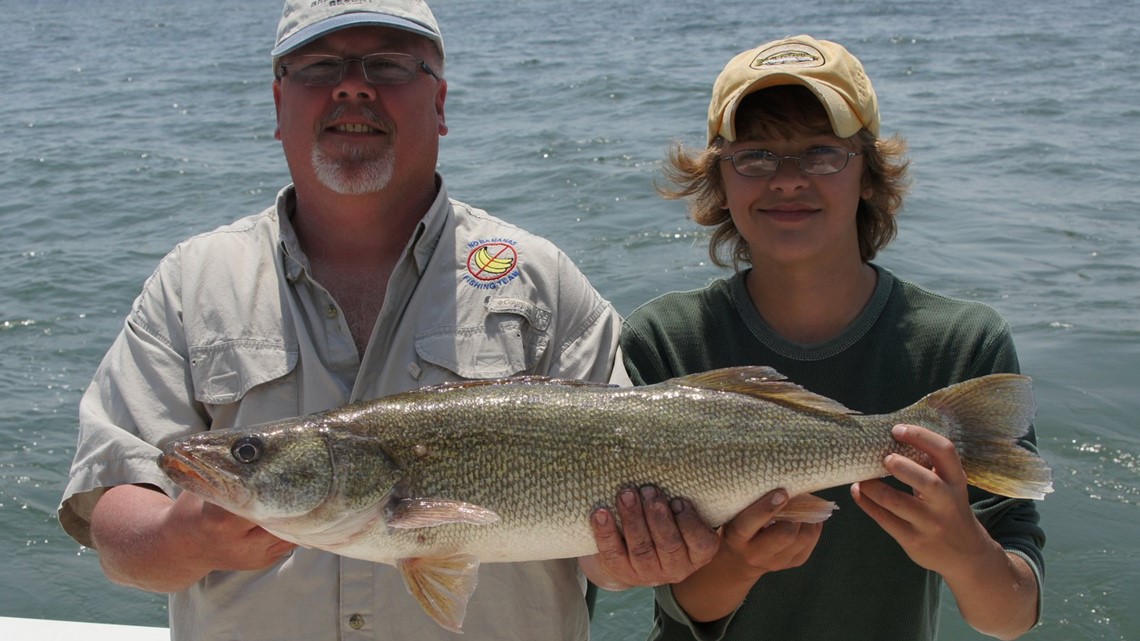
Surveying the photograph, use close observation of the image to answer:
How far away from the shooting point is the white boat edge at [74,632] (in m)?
4.16

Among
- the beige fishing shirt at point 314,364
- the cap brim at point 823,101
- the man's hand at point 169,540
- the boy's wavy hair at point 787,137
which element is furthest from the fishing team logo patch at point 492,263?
the man's hand at point 169,540

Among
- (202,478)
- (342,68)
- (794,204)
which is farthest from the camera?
(342,68)

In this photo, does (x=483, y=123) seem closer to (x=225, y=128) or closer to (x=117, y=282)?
(x=225, y=128)

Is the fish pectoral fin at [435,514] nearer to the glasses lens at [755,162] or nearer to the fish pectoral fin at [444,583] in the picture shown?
the fish pectoral fin at [444,583]

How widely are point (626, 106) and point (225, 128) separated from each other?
20.1 feet

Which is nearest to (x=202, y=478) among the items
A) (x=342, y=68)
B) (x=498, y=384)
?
(x=498, y=384)

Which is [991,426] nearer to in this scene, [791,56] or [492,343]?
[791,56]

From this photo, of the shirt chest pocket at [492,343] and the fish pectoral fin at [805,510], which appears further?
the shirt chest pocket at [492,343]

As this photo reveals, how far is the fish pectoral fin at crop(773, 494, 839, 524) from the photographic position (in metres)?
2.84

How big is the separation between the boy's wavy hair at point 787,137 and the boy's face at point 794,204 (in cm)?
4

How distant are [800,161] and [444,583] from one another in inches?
63.0

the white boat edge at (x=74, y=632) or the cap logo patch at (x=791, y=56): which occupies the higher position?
the cap logo patch at (x=791, y=56)

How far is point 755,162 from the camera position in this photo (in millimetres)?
3367

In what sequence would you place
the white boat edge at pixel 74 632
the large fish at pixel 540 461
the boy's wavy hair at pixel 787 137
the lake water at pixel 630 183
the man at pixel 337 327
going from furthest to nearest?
the lake water at pixel 630 183
the white boat edge at pixel 74 632
the boy's wavy hair at pixel 787 137
the man at pixel 337 327
the large fish at pixel 540 461
